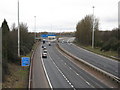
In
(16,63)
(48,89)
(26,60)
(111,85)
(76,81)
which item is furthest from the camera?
(16,63)

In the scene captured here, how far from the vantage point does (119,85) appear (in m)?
17.3

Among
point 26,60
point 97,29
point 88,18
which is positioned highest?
point 88,18

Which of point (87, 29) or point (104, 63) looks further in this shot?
point (87, 29)

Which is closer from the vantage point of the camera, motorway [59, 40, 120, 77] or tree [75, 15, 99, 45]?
motorway [59, 40, 120, 77]

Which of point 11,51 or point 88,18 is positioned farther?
point 88,18

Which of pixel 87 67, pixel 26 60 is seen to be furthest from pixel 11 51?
pixel 87 67

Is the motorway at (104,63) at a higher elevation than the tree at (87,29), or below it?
below

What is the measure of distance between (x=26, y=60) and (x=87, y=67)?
10194 mm

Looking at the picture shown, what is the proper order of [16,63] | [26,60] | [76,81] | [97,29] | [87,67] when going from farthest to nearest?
[97,29], [16,63], [87,67], [26,60], [76,81]

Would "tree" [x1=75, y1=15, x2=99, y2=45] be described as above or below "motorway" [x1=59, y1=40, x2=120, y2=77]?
above

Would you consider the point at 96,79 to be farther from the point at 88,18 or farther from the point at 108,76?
the point at 88,18

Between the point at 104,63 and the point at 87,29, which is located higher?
the point at 87,29

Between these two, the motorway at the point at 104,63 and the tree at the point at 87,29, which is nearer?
the motorway at the point at 104,63

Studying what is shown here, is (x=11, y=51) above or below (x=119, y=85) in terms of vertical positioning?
above
